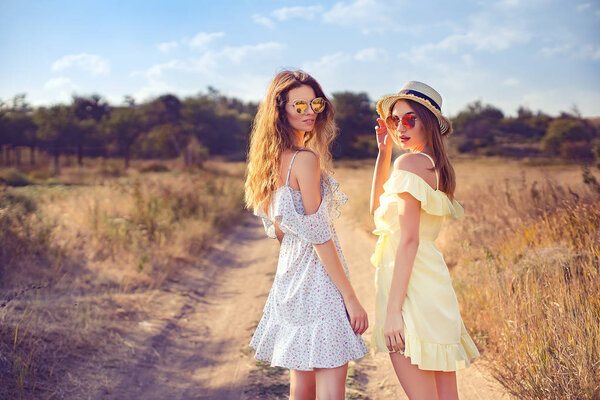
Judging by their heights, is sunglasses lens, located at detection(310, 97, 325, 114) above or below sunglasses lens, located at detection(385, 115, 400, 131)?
above

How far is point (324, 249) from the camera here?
2.14 meters

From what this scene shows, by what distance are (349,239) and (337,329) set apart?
8.68 meters

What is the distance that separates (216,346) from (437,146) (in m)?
3.55

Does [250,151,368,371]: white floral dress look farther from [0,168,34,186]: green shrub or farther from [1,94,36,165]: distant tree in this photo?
[1,94,36,165]: distant tree

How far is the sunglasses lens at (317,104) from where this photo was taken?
2.34 meters

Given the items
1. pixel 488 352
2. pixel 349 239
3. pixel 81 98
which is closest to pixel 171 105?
pixel 81 98

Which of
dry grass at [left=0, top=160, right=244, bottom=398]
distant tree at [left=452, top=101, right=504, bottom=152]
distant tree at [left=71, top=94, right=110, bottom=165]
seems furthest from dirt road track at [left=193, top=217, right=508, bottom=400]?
distant tree at [left=71, top=94, right=110, bottom=165]

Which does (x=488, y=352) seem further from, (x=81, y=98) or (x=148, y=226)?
(x=81, y=98)

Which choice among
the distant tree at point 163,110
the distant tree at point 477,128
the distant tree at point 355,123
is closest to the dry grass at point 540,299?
the distant tree at point 477,128

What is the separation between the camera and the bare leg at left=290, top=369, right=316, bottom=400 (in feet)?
7.22

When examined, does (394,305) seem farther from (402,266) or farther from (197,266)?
(197,266)

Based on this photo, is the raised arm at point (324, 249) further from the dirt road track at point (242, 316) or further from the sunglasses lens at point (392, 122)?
the dirt road track at point (242, 316)

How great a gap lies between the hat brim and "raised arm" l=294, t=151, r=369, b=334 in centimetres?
47

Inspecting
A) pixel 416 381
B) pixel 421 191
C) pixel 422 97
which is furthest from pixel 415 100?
pixel 416 381
